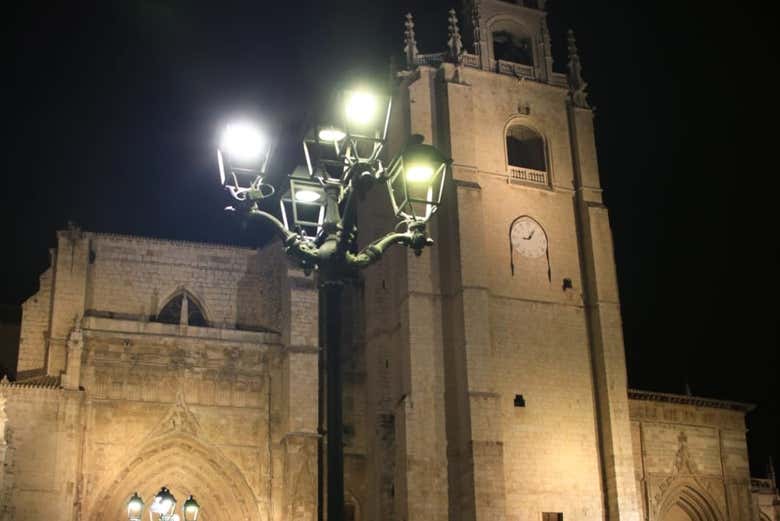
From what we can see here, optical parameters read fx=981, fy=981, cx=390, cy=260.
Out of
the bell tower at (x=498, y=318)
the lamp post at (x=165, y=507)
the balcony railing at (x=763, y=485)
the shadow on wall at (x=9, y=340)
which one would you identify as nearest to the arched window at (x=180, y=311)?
the bell tower at (x=498, y=318)

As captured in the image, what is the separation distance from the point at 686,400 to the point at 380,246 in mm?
18859

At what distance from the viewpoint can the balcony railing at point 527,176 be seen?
24.4m

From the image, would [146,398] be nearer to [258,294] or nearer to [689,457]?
[258,294]

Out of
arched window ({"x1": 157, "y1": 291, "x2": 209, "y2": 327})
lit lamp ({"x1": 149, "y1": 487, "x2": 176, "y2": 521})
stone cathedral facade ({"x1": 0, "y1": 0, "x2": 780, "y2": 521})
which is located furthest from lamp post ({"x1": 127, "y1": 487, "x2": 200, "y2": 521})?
arched window ({"x1": 157, "y1": 291, "x2": 209, "y2": 327})

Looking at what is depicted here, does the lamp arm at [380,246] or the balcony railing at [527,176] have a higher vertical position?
the balcony railing at [527,176]

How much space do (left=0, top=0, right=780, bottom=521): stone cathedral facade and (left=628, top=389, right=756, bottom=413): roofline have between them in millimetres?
80

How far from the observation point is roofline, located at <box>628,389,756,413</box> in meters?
24.4

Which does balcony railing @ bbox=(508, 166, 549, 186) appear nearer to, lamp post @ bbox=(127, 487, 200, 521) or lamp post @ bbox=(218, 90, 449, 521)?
lamp post @ bbox=(127, 487, 200, 521)

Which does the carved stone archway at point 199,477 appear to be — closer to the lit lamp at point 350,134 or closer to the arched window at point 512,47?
the arched window at point 512,47

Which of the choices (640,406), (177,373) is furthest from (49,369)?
(640,406)

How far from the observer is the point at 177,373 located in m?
22.0

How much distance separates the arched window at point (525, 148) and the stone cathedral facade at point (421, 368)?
7 centimetres

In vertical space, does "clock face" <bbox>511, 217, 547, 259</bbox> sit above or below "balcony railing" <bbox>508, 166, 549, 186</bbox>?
below

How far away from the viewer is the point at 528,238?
23.9 meters
